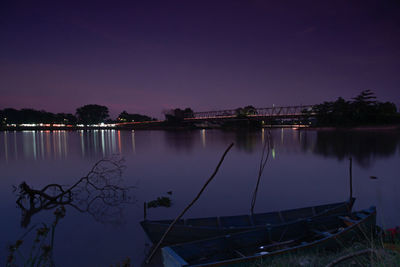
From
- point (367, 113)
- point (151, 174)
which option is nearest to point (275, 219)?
point (151, 174)

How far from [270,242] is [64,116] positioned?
18587cm

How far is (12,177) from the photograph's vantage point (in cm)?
1906

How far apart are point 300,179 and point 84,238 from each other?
605 inches

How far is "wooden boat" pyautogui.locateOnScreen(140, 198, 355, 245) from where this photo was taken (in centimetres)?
652

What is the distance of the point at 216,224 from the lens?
715 centimetres

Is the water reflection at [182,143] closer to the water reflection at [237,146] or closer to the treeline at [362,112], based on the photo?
the water reflection at [237,146]

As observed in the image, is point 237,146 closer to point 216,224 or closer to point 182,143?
point 182,143

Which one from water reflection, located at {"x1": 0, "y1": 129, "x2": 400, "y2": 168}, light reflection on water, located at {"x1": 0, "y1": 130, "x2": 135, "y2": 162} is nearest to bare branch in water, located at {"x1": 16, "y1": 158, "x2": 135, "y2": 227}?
water reflection, located at {"x1": 0, "y1": 129, "x2": 400, "y2": 168}

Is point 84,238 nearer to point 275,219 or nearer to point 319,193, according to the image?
point 275,219

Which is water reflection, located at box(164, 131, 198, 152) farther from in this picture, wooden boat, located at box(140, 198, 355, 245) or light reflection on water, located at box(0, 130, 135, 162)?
wooden boat, located at box(140, 198, 355, 245)

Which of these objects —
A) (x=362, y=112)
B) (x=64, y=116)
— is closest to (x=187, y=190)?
(x=362, y=112)

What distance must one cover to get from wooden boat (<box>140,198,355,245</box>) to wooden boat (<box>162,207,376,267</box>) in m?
0.36

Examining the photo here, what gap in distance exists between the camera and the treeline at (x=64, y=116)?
14725cm

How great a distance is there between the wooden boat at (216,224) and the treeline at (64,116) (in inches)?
6915
